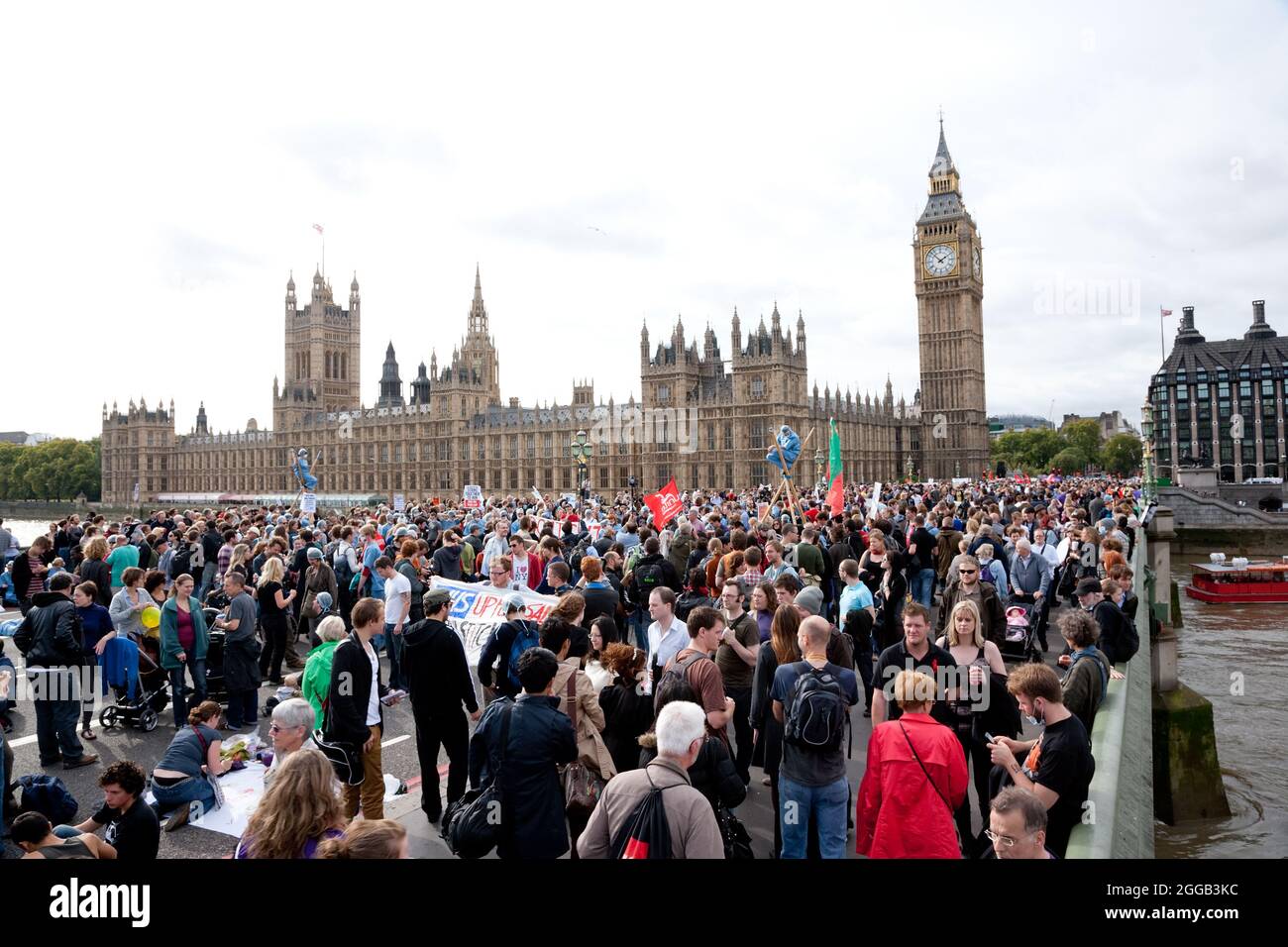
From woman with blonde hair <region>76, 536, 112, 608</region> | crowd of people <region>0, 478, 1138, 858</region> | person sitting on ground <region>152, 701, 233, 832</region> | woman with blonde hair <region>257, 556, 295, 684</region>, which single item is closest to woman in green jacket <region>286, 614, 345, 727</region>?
crowd of people <region>0, 478, 1138, 858</region>

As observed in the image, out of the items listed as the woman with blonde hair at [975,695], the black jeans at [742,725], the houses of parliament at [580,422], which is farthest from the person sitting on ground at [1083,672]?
the houses of parliament at [580,422]

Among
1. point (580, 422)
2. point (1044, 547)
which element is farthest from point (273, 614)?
point (580, 422)

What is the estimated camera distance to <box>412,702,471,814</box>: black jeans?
581cm

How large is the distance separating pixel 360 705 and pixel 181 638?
384 cm

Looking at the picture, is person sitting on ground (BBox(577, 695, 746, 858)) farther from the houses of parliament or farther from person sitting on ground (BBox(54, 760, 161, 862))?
the houses of parliament

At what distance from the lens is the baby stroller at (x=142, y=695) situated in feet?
27.8

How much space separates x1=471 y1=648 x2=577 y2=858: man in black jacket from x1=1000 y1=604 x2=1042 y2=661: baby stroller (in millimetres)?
5580

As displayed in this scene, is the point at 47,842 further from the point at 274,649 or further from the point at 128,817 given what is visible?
the point at 274,649

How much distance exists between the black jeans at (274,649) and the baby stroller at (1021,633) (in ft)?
26.7

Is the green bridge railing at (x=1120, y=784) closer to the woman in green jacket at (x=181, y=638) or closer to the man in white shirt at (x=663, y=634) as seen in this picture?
the man in white shirt at (x=663, y=634)

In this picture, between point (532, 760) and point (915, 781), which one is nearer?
point (915, 781)

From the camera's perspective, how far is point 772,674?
17.8 feet
